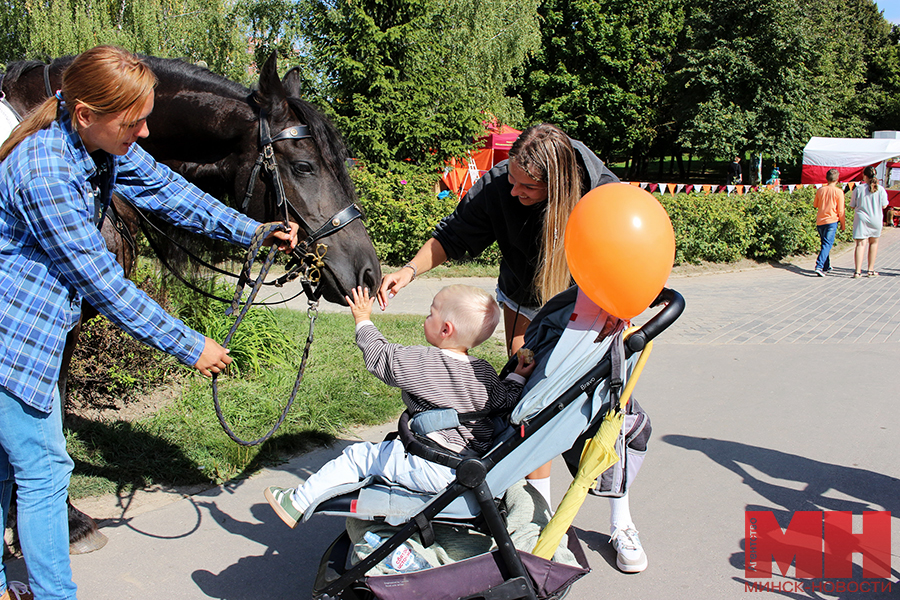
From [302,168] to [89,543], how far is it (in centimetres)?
202

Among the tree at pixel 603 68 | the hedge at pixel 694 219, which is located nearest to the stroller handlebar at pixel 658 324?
the hedge at pixel 694 219

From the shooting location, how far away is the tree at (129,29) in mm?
10854

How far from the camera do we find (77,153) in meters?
2.16

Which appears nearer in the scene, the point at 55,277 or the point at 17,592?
the point at 55,277

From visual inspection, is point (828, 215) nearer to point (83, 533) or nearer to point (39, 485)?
point (83, 533)

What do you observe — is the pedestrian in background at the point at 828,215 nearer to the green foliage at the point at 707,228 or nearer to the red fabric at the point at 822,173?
the green foliage at the point at 707,228

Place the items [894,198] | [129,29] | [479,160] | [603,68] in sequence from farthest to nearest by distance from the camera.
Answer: [603,68], [894,198], [479,160], [129,29]

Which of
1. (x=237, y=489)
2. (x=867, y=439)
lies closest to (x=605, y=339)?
(x=237, y=489)

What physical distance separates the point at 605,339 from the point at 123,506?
2.70 meters

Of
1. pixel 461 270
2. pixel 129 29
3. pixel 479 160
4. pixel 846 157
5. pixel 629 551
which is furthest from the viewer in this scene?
pixel 846 157

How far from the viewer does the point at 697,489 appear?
3816mm

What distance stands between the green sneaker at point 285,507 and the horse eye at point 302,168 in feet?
4.87

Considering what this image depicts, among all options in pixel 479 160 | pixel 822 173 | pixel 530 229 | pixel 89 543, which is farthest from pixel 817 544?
pixel 822 173

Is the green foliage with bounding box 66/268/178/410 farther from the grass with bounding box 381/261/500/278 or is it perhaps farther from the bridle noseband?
the grass with bounding box 381/261/500/278
